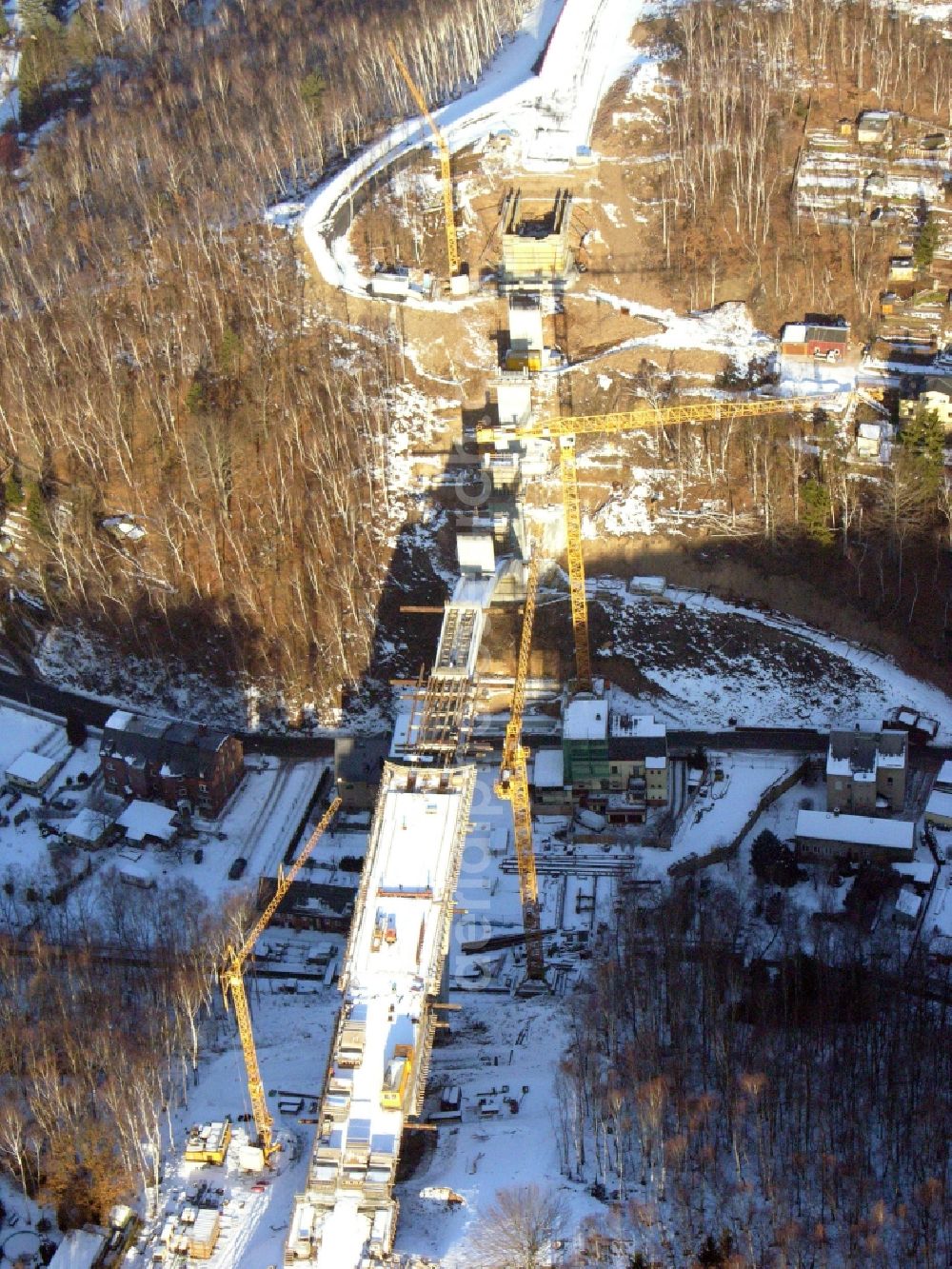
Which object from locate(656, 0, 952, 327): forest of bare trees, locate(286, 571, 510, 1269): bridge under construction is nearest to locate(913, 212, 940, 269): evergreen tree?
locate(656, 0, 952, 327): forest of bare trees

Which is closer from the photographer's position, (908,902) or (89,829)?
(908,902)

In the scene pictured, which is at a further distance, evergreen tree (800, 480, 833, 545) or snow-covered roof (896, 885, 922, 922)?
evergreen tree (800, 480, 833, 545)

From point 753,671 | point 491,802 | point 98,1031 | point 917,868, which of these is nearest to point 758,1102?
point 917,868

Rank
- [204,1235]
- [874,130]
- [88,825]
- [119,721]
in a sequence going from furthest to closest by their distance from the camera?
[874,130], [119,721], [88,825], [204,1235]

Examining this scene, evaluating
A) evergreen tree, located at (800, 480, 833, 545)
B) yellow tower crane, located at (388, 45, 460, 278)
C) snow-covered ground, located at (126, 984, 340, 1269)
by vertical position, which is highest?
yellow tower crane, located at (388, 45, 460, 278)

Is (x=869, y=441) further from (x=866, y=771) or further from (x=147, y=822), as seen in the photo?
(x=147, y=822)

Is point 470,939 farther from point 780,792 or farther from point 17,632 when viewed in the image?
point 17,632

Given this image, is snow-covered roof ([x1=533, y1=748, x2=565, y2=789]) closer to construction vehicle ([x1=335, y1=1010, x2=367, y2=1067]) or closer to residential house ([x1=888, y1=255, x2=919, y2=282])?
construction vehicle ([x1=335, y1=1010, x2=367, y2=1067])
